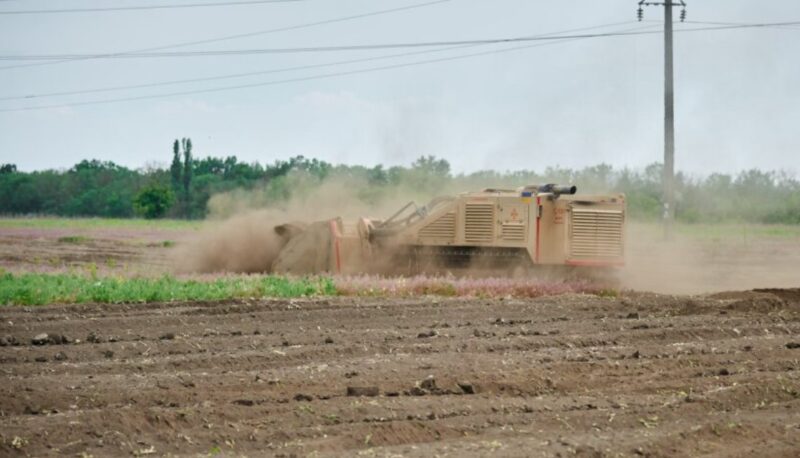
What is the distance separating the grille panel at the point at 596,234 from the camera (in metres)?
25.6

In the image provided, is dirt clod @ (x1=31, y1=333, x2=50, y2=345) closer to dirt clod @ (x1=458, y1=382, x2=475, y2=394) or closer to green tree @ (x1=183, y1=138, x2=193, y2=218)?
dirt clod @ (x1=458, y1=382, x2=475, y2=394)

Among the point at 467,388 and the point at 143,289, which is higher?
the point at 143,289

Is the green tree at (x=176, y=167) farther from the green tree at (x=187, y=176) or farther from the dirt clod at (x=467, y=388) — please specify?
the dirt clod at (x=467, y=388)

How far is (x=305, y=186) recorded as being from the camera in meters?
36.0

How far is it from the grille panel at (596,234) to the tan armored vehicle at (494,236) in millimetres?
20

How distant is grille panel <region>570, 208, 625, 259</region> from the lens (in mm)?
25641

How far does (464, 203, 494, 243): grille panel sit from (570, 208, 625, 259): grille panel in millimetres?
1808

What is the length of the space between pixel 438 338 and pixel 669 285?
47.0 ft

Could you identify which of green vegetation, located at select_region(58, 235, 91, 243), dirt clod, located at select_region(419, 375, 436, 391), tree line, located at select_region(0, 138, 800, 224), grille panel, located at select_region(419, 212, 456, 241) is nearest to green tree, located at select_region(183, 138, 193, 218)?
tree line, located at select_region(0, 138, 800, 224)

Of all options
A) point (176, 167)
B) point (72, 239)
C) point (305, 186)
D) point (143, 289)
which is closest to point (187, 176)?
point (176, 167)

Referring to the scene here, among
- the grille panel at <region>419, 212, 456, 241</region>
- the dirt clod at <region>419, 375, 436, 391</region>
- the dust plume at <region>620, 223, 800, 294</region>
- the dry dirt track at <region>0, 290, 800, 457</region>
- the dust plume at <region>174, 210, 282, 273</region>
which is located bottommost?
the dust plume at <region>620, 223, 800, 294</region>

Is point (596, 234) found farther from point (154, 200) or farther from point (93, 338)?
point (154, 200)

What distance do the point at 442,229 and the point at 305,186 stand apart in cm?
1086

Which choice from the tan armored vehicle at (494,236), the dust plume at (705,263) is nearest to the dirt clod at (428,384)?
the tan armored vehicle at (494,236)
